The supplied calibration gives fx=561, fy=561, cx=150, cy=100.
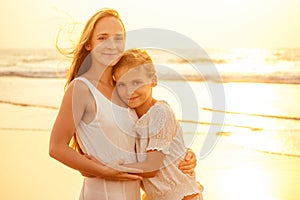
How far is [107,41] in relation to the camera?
84.9 inches

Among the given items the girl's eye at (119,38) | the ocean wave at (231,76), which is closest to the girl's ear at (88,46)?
the girl's eye at (119,38)

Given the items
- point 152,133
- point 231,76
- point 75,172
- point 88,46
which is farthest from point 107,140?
point 231,76

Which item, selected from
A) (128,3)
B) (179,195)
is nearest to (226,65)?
(128,3)

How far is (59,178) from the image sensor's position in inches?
175

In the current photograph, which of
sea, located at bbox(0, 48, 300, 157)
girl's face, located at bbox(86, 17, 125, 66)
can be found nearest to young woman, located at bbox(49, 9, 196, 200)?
girl's face, located at bbox(86, 17, 125, 66)

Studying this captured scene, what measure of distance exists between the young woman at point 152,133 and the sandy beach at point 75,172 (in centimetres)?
190

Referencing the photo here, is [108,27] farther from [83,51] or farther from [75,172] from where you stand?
[75,172]

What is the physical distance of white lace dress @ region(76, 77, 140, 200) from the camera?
82.7 inches

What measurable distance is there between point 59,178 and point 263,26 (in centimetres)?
562

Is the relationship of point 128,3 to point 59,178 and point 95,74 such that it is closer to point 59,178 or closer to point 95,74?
point 59,178

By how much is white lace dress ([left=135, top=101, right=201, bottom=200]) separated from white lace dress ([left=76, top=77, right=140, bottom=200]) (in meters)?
0.05

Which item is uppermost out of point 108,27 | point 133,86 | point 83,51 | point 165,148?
point 108,27

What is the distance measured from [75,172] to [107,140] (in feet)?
8.60

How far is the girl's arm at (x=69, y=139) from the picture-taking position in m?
2.04
